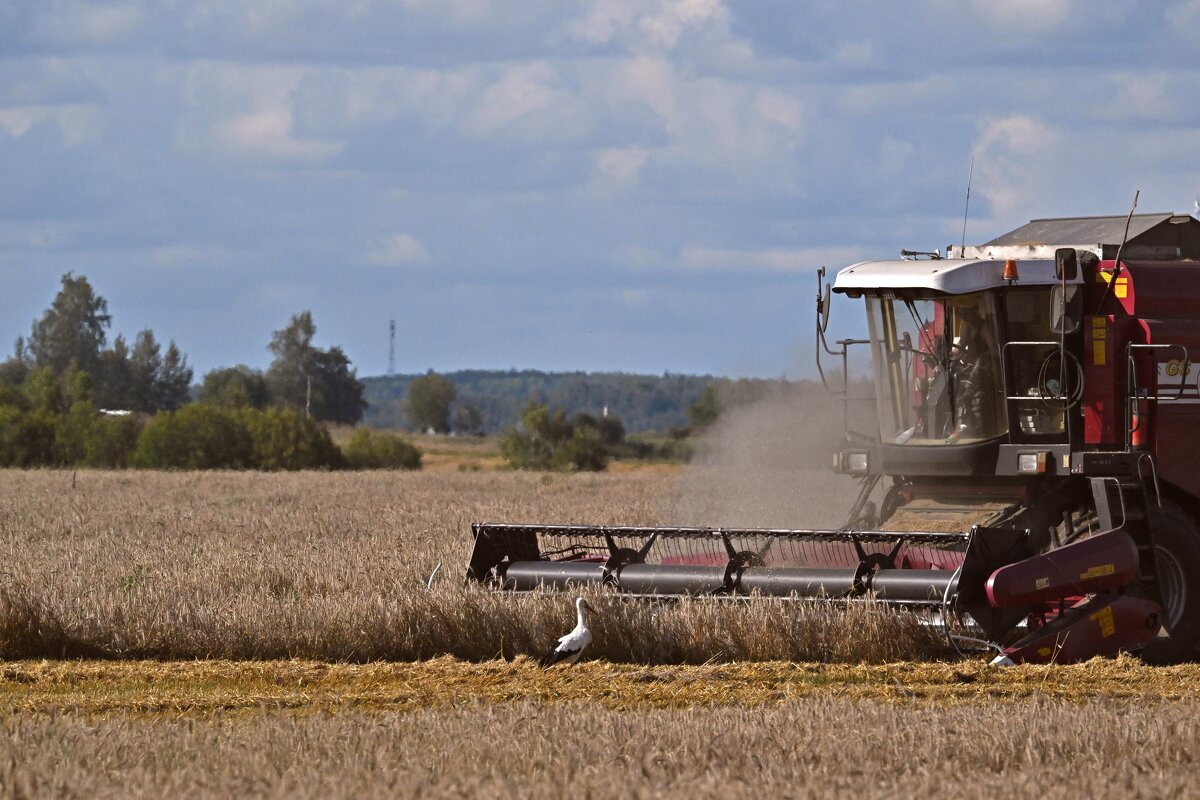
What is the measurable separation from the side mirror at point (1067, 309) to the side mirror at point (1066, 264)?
0.07 m

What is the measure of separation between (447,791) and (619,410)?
6222 inches

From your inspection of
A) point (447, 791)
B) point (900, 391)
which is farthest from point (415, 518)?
point (447, 791)

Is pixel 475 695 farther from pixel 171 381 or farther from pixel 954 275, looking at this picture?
pixel 171 381

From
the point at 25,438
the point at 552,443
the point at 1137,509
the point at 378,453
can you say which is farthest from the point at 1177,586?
the point at 378,453

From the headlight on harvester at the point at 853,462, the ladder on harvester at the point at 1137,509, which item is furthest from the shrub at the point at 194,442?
the ladder on harvester at the point at 1137,509

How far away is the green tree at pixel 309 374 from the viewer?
9700cm

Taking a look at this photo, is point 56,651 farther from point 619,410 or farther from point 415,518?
point 619,410

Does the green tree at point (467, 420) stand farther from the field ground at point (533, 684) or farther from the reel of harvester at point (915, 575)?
the field ground at point (533, 684)

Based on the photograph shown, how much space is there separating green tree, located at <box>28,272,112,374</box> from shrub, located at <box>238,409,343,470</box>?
158 ft

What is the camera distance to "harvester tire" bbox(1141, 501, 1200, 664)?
945 centimetres

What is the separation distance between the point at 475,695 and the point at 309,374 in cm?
9254

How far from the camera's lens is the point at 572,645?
878cm

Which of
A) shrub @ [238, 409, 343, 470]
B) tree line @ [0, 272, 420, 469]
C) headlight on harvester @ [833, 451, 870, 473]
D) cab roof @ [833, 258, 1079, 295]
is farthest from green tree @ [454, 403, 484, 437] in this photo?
cab roof @ [833, 258, 1079, 295]

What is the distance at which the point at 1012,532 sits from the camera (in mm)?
9047
